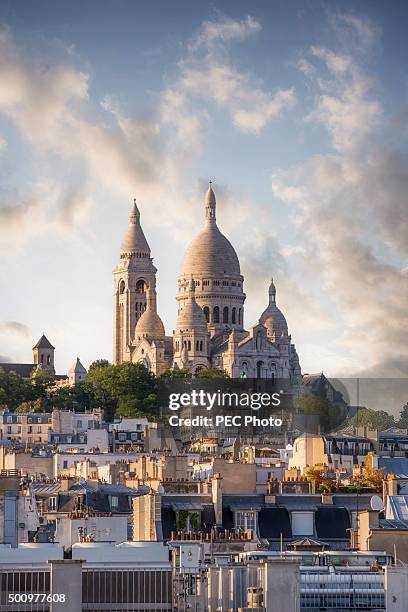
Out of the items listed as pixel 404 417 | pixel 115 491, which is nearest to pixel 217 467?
pixel 115 491

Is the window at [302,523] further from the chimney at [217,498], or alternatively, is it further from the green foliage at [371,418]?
the green foliage at [371,418]

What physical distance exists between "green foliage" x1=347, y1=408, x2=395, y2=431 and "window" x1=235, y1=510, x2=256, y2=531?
241ft

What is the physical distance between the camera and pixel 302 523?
196 ft

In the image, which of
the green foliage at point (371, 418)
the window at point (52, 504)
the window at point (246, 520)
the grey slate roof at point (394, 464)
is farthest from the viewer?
the green foliage at point (371, 418)

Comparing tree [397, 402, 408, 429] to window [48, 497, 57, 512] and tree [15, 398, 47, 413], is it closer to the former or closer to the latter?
tree [15, 398, 47, 413]

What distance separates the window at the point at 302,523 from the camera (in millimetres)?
59531

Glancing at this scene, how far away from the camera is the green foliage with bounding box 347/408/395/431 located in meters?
135

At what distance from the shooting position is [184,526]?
58.5 meters

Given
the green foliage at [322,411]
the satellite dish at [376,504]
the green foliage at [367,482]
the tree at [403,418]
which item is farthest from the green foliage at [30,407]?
the satellite dish at [376,504]

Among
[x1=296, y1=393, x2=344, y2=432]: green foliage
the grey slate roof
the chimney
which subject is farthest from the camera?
[x1=296, y1=393, x2=344, y2=432]: green foliage

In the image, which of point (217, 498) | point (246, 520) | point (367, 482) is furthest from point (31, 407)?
point (246, 520)

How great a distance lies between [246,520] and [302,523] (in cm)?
134

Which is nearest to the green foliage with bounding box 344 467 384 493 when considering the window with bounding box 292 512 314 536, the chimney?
the chimney

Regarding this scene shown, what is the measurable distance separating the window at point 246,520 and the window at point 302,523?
940 mm
